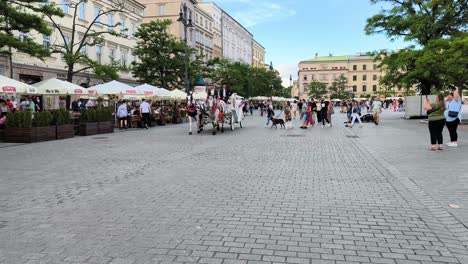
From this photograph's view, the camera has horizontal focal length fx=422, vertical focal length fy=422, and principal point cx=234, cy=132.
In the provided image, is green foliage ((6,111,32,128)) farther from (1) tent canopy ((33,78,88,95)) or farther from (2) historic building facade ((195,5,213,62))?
(2) historic building facade ((195,5,213,62))

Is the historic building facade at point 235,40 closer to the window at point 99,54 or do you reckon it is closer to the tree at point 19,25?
the window at point 99,54

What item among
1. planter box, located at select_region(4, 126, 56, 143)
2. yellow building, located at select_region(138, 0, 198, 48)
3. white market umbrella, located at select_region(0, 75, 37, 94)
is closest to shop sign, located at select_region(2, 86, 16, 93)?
white market umbrella, located at select_region(0, 75, 37, 94)

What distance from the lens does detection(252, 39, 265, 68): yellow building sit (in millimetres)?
121950

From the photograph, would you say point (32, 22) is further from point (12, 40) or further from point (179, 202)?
point (179, 202)

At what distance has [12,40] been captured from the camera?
62.9 ft

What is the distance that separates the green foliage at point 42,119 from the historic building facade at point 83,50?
10.6 metres

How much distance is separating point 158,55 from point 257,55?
3566 inches

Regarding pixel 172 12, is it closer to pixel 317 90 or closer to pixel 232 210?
pixel 232 210

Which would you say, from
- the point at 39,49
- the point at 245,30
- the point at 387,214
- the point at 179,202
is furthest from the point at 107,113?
the point at 245,30

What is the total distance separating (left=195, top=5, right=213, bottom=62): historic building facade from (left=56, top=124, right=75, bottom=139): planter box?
53.8 m

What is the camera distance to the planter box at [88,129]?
2000 cm

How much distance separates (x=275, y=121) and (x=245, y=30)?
295ft

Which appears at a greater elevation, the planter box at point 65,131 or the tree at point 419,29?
the tree at point 419,29

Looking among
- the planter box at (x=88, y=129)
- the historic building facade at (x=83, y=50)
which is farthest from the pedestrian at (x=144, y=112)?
the historic building facade at (x=83, y=50)
